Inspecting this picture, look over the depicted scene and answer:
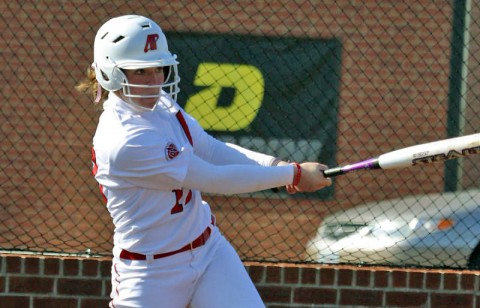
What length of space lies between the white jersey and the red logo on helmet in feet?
0.80

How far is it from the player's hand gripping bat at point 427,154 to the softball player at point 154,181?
40 cm

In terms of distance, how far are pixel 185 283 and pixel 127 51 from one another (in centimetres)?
96

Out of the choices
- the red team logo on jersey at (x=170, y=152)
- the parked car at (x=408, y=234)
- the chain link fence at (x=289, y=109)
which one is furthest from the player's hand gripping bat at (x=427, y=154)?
the chain link fence at (x=289, y=109)

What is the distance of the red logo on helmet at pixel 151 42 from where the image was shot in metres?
4.22

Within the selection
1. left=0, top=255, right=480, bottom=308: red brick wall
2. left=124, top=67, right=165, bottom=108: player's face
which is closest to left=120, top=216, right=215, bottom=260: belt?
left=124, top=67, right=165, bottom=108: player's face

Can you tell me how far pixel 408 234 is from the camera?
23.8ft

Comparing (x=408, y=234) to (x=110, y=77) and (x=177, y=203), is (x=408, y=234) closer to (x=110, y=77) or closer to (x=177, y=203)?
(x=177, y=203)

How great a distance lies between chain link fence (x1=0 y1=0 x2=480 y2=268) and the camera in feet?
23.8

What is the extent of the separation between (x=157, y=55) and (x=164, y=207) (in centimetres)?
61

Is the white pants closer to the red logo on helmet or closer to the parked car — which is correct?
the red logo on helmet

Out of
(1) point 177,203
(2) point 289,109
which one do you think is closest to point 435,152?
(1) point 177,203

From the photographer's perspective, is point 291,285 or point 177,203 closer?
point 177,203

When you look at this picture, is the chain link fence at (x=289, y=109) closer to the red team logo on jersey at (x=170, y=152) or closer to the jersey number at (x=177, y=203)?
the jersey number at (x=177, y=203)

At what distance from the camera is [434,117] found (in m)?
7.94
